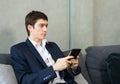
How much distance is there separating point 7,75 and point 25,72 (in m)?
0.14

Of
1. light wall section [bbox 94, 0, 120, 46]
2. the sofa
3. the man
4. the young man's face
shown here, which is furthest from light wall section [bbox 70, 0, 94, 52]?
the young man's face

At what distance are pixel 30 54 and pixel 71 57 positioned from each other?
335mm

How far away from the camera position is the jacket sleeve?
2020 millimetres

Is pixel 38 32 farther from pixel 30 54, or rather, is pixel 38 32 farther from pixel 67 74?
pixel 67 74

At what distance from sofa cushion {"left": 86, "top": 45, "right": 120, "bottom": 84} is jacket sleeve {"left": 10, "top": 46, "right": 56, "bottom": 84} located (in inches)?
32.2

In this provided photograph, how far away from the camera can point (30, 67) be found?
213cm

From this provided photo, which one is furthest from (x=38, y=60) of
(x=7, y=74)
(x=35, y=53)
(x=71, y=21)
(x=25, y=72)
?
(x=71, y=21)

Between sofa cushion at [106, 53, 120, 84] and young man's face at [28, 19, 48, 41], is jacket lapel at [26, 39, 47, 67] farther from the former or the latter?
sofa cushion at [106, 53, 120, 84]

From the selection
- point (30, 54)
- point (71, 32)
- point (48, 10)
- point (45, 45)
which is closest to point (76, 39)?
point (71, 32)

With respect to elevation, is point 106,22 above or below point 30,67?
above

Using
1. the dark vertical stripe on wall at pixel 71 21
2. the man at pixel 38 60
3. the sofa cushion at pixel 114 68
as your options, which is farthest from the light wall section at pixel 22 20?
the sofa cushion at pixel 114 68

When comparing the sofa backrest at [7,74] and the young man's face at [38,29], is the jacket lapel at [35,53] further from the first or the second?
the sofa backrest at [7,74]

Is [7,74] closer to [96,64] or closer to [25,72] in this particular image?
[25,72]

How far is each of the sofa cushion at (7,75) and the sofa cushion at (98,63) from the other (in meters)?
0.95
